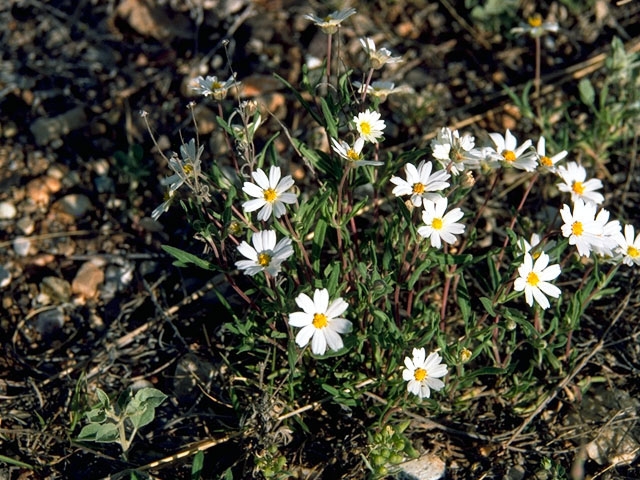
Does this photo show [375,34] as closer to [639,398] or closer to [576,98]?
[576,98]

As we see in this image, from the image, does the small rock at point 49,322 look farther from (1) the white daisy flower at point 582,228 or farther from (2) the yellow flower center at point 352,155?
(1) the white daisy flower at point 582,228

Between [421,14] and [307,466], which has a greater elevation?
[421,14]

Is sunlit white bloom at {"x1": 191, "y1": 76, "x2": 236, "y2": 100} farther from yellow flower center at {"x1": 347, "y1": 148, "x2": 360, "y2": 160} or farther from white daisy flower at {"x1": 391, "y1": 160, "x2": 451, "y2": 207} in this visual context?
white daisy flower at {"x1": 391, "y1": 160, "x2": 451, "y2": 207}

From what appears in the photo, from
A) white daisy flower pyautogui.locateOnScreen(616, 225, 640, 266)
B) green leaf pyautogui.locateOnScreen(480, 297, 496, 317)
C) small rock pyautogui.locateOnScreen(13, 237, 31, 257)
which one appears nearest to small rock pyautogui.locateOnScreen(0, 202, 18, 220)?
small rock pyautogui.locateOnScreen(13, 237, 31, 257)

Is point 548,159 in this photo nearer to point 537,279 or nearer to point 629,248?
point 629,248

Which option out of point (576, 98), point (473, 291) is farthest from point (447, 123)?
point (473, 291)

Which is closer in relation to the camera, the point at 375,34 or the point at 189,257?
the point at 189,257
